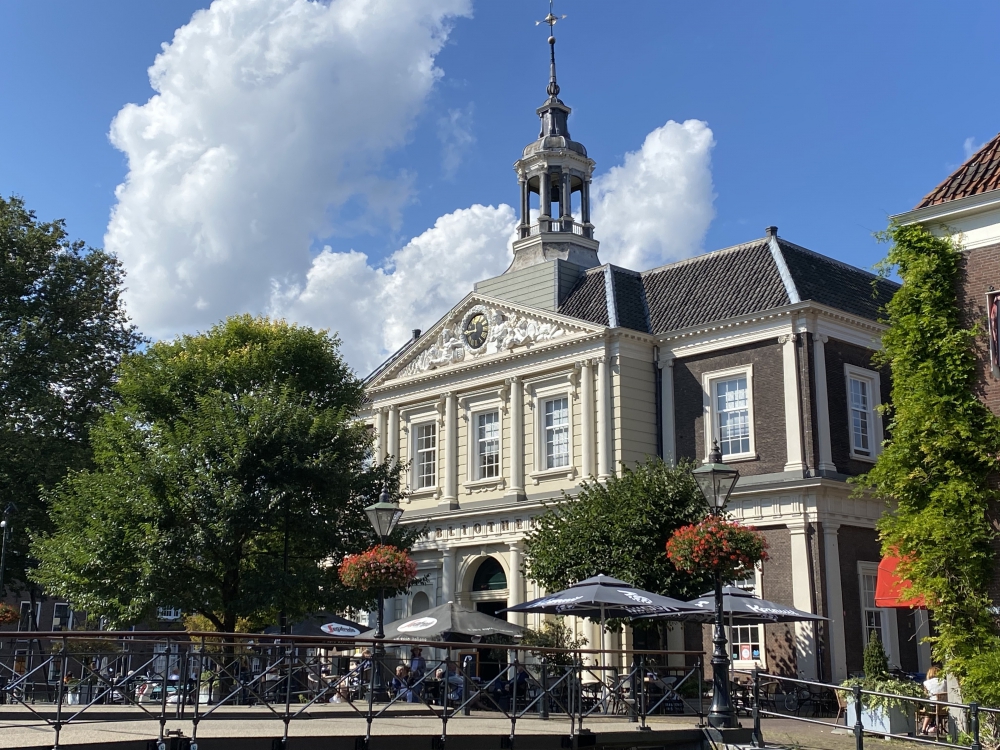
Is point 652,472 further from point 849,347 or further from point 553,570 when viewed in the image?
point 849,347

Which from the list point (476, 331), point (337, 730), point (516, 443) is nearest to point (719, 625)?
point (337, 730)

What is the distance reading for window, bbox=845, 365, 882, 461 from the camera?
31.5 meters

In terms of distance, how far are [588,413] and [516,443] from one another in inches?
125

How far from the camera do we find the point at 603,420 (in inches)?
1315

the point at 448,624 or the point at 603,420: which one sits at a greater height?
the point at 603,420

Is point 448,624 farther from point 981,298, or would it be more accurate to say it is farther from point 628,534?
point 981,298

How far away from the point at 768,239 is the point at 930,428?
15.6 meters

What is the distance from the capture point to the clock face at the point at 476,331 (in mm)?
37719

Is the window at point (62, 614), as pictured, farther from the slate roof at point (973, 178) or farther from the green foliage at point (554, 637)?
the slate roof at point (973, 178)

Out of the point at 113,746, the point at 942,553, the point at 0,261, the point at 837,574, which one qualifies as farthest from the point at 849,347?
the point at 0,261

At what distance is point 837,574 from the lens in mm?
29219

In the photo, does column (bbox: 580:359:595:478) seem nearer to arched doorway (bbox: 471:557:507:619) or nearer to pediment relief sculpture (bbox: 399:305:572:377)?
pediment relief sculpture (bbox: 399:305:572:377)

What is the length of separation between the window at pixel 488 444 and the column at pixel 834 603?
38.4 ft

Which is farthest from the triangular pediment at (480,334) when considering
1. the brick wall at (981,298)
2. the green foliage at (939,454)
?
the brick wall at (981,298)
